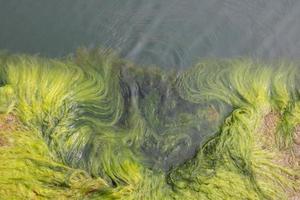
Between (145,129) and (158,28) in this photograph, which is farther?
(158,28)

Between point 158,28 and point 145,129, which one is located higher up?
point 158,28

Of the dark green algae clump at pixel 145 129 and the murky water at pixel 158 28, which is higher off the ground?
the murky water at pixel 158 28

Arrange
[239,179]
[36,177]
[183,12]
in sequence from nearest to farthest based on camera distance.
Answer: [36,177], [239,179], [183,12]

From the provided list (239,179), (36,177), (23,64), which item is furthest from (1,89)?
(239,179)

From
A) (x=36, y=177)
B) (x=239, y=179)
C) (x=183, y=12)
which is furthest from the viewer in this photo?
(x=183, y=12)

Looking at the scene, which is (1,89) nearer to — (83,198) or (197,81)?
(83,198)
